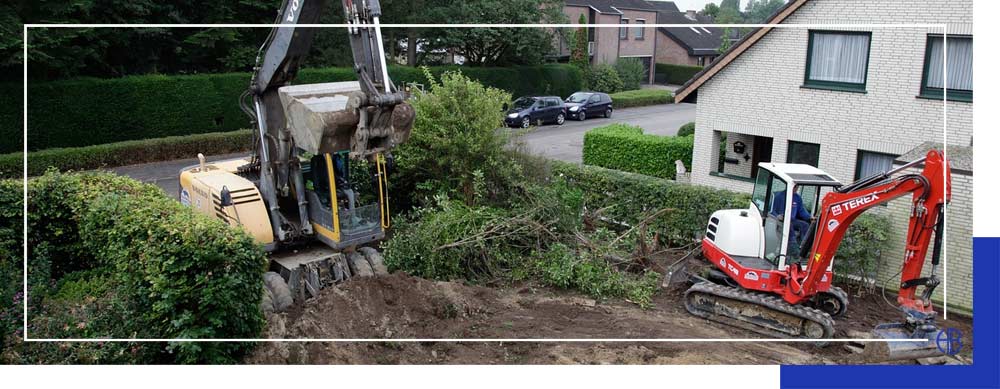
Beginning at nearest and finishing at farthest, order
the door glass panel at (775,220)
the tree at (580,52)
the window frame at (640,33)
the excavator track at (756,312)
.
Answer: the excavator track at (756,312), the door glass panel at (775,220), the tree at (580,52), the window frame at (640,33)

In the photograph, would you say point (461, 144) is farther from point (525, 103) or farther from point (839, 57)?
point (525, 103)

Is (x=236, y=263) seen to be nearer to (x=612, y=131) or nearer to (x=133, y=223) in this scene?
(x=133, y=223)

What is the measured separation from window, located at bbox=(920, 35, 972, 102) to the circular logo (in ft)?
17.4

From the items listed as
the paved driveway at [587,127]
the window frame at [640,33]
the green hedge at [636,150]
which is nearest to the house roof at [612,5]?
the window frame at [640,33]

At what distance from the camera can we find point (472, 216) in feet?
40.7

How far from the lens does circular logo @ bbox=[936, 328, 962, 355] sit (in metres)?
9.05

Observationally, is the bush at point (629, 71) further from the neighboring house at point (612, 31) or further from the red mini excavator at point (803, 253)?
the red mini excavator at point (803, 253)

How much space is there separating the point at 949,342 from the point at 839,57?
7364 millimetres

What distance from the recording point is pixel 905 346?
9.18m

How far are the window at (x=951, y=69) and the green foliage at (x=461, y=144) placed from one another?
24.1 ft

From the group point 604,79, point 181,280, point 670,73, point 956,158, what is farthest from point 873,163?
point 670,73

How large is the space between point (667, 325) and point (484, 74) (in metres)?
26.1

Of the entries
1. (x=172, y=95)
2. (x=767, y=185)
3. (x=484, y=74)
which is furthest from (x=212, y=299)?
(x=484, y=74)

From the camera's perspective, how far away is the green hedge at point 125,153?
20406 millimetres
